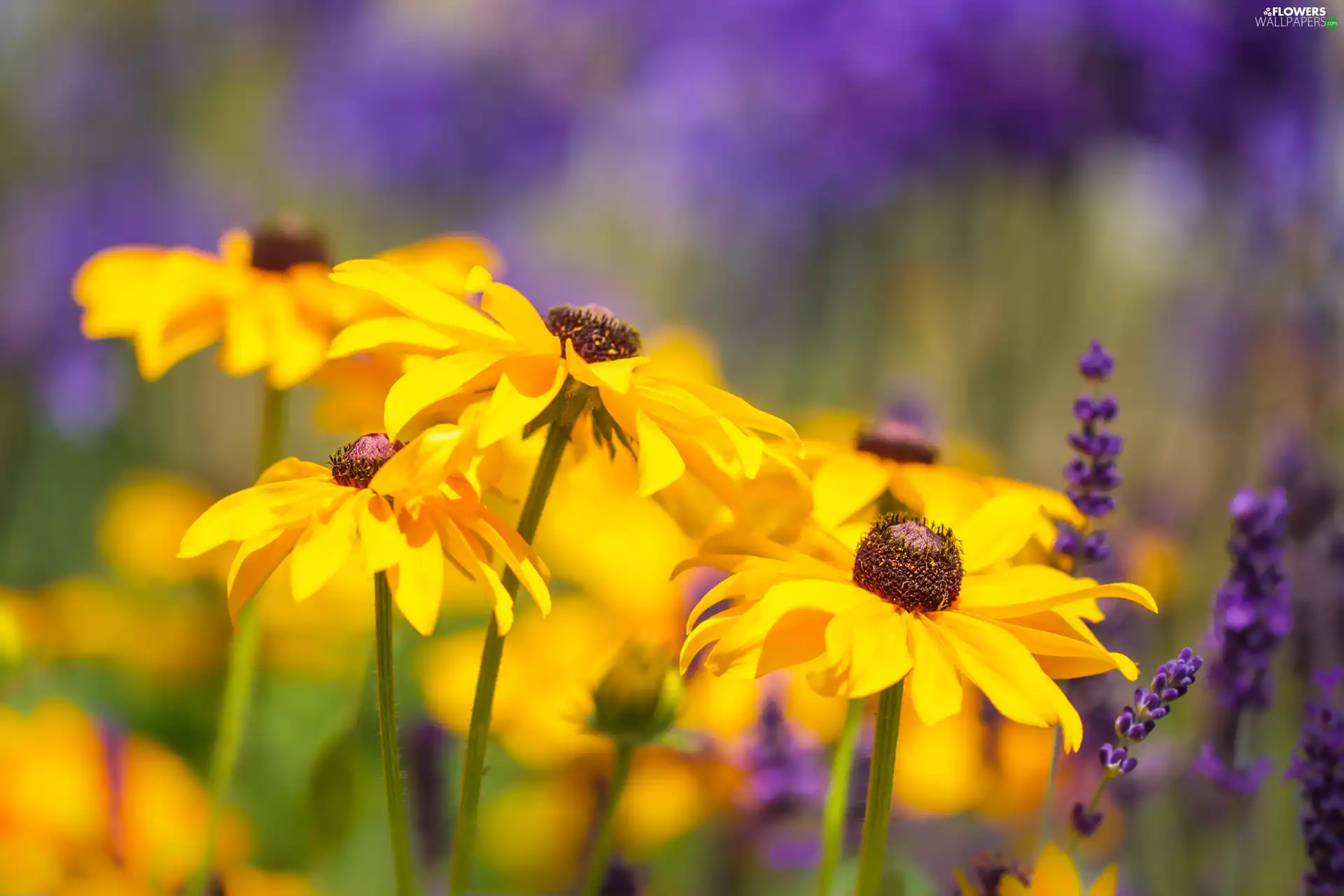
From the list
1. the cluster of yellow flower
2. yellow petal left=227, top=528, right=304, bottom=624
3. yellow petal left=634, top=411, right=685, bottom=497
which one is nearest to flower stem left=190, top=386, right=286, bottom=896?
the cluster of yellow flower

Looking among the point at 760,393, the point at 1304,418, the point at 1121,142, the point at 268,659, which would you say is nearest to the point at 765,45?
the point at 1121,142

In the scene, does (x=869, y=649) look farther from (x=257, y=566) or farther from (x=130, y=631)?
(x=130, y=631)

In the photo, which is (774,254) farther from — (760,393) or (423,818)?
(423,818)

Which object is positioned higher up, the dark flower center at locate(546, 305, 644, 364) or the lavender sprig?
the dark flower center at locate(546, 305, 644, 364)

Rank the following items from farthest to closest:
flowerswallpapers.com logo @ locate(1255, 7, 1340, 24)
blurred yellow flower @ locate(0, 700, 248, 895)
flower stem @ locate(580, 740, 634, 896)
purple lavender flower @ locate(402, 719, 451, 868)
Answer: flowerswallpapers.com logo @ locate(1255, 7, 1340, 24)
purple lavender flower @ locate(402, 719, 451, 868)
blurred yellow flower @ locate(0, 700, 248, 895)
flower stem @ locate(580, 740, 634, 896)

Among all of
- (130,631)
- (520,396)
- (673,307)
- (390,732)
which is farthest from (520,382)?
(673,307)

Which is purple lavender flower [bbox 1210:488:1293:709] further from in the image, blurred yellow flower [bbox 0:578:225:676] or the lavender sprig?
blurred yellow flower [bbox 0:578:225:676]

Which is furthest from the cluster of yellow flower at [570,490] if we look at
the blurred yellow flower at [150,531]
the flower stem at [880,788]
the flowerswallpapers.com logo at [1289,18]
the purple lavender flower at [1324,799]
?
the flowerswallpapers.com logo at [1289,18]

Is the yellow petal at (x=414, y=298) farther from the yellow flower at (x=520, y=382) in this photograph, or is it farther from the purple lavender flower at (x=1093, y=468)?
the purple lavender flower at (x=1093, y=468)
